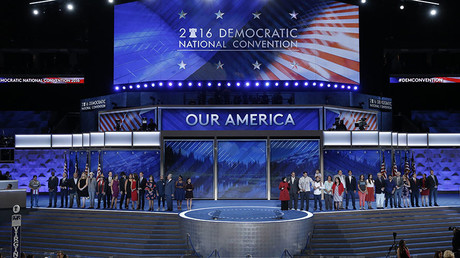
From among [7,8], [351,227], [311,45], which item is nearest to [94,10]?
[7,8]

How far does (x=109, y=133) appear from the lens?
27.1 m

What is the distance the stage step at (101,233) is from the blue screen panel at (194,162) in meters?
5.45

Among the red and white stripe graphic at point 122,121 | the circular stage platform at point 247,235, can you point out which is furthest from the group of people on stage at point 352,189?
the red and white stripe graphic at point 122,121

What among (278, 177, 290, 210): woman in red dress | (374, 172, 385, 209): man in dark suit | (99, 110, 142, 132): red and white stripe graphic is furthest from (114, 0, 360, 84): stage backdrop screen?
(278, 177, 290, 210): woman in red dress

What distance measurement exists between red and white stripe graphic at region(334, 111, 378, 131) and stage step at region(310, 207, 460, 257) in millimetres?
7402

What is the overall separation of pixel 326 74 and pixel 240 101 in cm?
541

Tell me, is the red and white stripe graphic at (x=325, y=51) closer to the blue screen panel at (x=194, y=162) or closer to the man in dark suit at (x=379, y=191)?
the blue screen panel at (x=194, y=162)

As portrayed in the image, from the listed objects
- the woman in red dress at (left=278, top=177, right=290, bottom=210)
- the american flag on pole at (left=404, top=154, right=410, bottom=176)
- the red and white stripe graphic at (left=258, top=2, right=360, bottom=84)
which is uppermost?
the red and white stripe graphic at (left=258, top=2, right=360, bottom=84)

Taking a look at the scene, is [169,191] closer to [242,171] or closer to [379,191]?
[242,171]

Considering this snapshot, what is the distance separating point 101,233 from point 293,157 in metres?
10.9

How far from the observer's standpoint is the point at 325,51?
96.7ft

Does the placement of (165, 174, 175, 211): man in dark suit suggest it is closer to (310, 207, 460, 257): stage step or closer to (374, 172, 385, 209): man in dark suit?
(310, 207, 460, 257): stage step

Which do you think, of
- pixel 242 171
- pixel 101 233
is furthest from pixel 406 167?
pixel 101 233

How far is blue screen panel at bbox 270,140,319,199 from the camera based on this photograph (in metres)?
26.0
